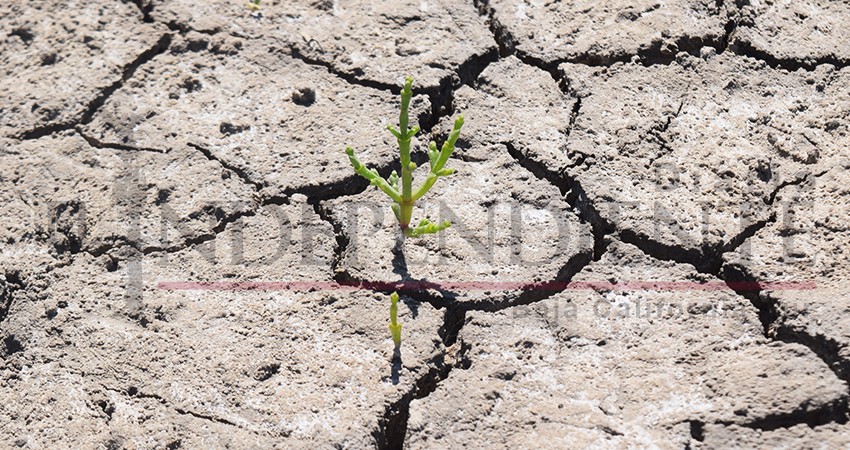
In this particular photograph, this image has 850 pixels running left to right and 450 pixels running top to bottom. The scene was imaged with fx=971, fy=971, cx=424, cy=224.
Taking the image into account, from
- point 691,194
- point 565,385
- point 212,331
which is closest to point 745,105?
point 691,194

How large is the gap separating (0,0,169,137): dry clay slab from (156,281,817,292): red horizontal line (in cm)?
90

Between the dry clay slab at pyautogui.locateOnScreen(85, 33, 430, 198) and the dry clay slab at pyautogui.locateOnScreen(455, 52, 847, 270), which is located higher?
the dry clay slab at pyautogui.locateOnScreen(455, 52, 847, 270)

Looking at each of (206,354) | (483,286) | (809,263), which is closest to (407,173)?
(483,286)

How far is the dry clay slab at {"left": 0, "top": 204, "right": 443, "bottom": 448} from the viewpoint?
2461 mm

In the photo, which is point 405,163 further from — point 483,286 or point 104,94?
point 104,94

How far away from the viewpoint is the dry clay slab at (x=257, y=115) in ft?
9.89

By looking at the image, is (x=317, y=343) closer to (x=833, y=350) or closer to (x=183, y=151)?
(x=183, y=151)

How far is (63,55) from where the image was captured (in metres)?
3.45

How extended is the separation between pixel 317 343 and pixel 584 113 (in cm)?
115

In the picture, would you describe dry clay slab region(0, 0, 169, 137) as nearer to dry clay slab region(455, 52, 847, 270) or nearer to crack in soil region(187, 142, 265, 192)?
crack in soil region(187, 142, 265, 192)

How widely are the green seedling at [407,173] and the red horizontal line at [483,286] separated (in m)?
0.16

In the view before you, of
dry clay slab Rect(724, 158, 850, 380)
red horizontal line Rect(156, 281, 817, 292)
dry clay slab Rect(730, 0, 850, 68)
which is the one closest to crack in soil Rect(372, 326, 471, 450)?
red horizontal line Rect(156, 281, 817, 292)

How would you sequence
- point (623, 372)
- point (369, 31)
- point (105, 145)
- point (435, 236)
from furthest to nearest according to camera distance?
point (369, 31) → point (105, 145) → point (435, 236) → point (623, 372)

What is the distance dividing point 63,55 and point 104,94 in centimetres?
29
